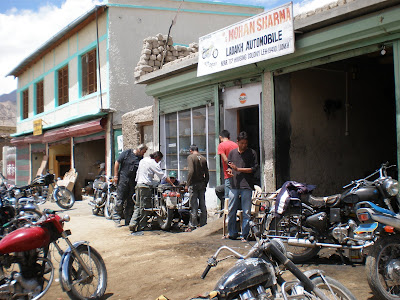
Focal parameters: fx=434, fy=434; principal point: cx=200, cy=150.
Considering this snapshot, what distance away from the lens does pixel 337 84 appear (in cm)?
1020

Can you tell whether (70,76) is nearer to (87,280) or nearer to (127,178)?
(127,178)

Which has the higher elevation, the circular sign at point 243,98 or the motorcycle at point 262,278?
the circular sign at point 243,98

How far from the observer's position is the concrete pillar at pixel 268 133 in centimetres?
867

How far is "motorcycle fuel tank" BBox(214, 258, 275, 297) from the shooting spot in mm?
2959

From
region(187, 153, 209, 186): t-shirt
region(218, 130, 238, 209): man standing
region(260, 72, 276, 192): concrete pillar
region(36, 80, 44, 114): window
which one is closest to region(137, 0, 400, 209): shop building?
region(260, 72, 276, 192): concrete pillar

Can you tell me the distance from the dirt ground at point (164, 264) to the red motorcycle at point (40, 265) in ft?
1.82

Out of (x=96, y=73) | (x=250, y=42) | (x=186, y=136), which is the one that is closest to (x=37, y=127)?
(x=96, y=73)

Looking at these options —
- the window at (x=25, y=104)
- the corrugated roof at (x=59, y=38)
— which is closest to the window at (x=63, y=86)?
the corrugated roof at (x=59, y=38)

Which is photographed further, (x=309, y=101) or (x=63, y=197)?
(x=63, y=197)

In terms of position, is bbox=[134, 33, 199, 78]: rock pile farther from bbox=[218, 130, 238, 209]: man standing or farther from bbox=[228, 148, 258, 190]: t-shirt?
bbox=[228, 148, 258, 190]: t-shirt

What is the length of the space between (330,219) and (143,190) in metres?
4.38

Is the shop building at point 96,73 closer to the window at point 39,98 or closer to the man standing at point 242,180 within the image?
the window at point 39,98

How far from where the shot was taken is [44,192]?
540 inches

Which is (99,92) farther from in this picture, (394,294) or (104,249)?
(394,294)
